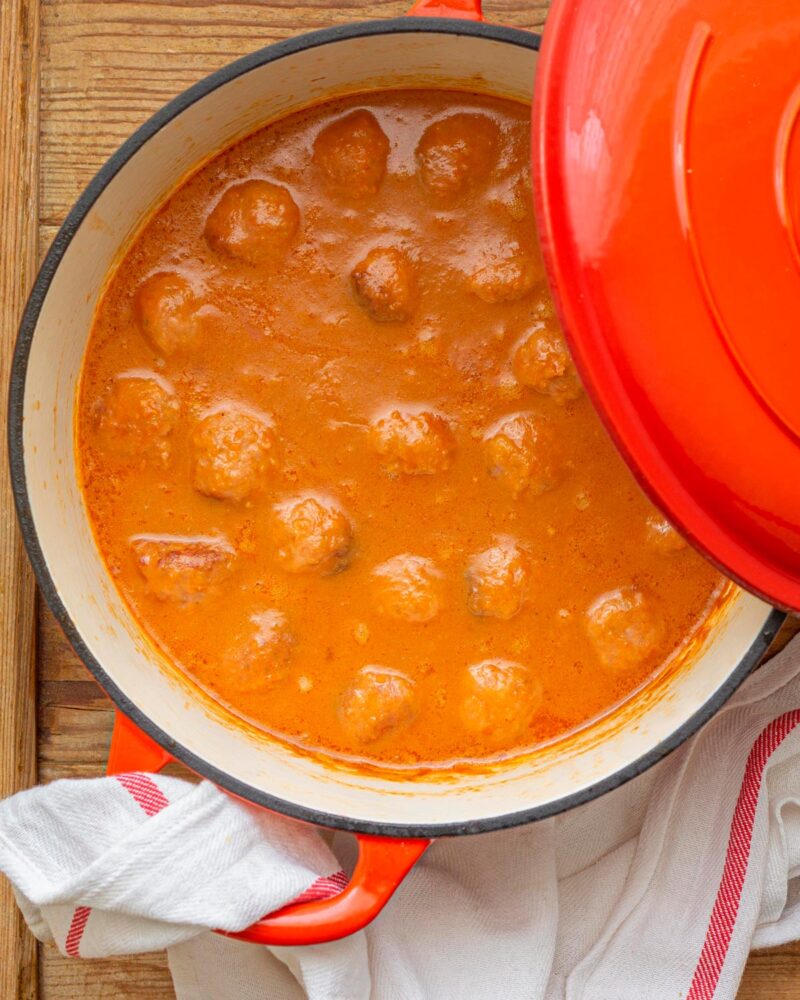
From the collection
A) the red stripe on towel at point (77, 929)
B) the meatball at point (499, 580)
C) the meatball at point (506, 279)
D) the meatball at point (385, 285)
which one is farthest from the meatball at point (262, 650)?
the meatball at point (506, 279)

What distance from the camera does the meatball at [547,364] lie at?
5.74ft

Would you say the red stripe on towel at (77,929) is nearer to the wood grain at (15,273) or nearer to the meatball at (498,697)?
the wood grain at (15,273)

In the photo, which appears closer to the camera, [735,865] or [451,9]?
[451,9]

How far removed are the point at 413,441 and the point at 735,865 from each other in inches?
37.2

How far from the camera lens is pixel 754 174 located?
1.23 m

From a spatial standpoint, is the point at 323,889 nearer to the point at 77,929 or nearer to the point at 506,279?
the point at 77,929

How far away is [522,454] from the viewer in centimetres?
178

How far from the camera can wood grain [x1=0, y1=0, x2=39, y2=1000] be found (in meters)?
1.87

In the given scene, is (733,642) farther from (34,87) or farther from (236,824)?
(34,87)

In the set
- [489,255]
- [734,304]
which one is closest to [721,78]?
[734,304]

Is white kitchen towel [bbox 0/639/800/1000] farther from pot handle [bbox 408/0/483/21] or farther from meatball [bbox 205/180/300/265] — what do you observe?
pot handle [bbox 408/0/483/21]

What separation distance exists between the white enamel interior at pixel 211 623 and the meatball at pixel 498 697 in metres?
0.10

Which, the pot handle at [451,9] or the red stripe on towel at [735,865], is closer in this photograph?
the pot handle at [451,9]

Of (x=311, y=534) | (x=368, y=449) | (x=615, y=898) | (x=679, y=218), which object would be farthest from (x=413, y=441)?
(x=615, y=898)
